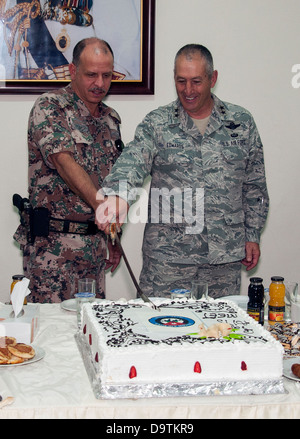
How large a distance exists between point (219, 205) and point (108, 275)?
3.33 feet

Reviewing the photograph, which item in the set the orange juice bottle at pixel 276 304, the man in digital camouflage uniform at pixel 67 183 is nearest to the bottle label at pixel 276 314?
the orange juice bottle at pixel 276 304

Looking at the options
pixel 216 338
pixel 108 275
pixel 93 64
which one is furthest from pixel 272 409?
pixel 108 275

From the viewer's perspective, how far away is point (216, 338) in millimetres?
1475

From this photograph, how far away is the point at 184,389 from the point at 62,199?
4.59 feet

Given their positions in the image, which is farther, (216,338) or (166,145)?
(166,145)

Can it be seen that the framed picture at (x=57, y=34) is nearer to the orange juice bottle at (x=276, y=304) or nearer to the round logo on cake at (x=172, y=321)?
the orange juice bottle at (x=276, y=304)

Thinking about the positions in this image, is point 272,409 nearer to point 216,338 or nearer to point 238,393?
point 238,393

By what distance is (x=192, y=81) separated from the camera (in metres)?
2.45

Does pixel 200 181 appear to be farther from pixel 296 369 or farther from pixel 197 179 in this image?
pixel 296 369

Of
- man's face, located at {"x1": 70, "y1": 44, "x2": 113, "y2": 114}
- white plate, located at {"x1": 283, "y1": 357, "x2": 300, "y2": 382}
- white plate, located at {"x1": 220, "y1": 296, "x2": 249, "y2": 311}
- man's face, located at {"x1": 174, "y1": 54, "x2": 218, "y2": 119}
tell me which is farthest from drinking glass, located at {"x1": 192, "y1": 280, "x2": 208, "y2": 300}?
man's face, located at {"x1": 70, "y1": 44, "x2": 113, "y2": 114}

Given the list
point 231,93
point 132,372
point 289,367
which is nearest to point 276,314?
point 289,367

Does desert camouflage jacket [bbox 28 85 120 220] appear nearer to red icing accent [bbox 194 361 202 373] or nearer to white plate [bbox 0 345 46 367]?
white plate [bbox 0 345 46 367]

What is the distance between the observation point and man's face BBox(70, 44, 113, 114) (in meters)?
2.57
